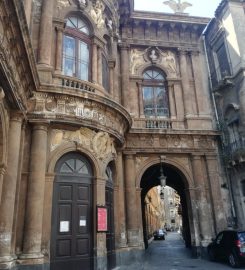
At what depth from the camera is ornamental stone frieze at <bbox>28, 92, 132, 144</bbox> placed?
34.2ft

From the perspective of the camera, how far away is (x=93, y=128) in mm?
11258

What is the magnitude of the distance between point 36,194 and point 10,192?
1082 millimetres

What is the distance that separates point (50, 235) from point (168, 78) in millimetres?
11248

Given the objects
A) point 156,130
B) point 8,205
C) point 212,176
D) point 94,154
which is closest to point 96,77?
point 94,154

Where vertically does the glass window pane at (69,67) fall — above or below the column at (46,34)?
below

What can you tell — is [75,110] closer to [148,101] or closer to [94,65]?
[94,65]

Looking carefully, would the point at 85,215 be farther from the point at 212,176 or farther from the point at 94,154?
the point at 212,176

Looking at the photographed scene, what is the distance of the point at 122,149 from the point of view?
48.0ft

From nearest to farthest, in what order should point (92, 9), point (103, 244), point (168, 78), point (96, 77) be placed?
point (103, 244)
point (96, 77)
point (92, 9)
point (168, 78)

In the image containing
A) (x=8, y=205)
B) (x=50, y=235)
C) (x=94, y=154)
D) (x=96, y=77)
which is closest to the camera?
(x=8, y=205)

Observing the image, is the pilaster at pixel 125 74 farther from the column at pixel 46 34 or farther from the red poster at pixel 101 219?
the red poster at pixel 101 219

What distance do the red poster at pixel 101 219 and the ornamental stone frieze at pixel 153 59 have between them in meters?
9.21

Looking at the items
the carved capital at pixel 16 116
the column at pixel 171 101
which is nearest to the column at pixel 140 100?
the column at pixel 171 101

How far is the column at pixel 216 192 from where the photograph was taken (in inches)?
575
